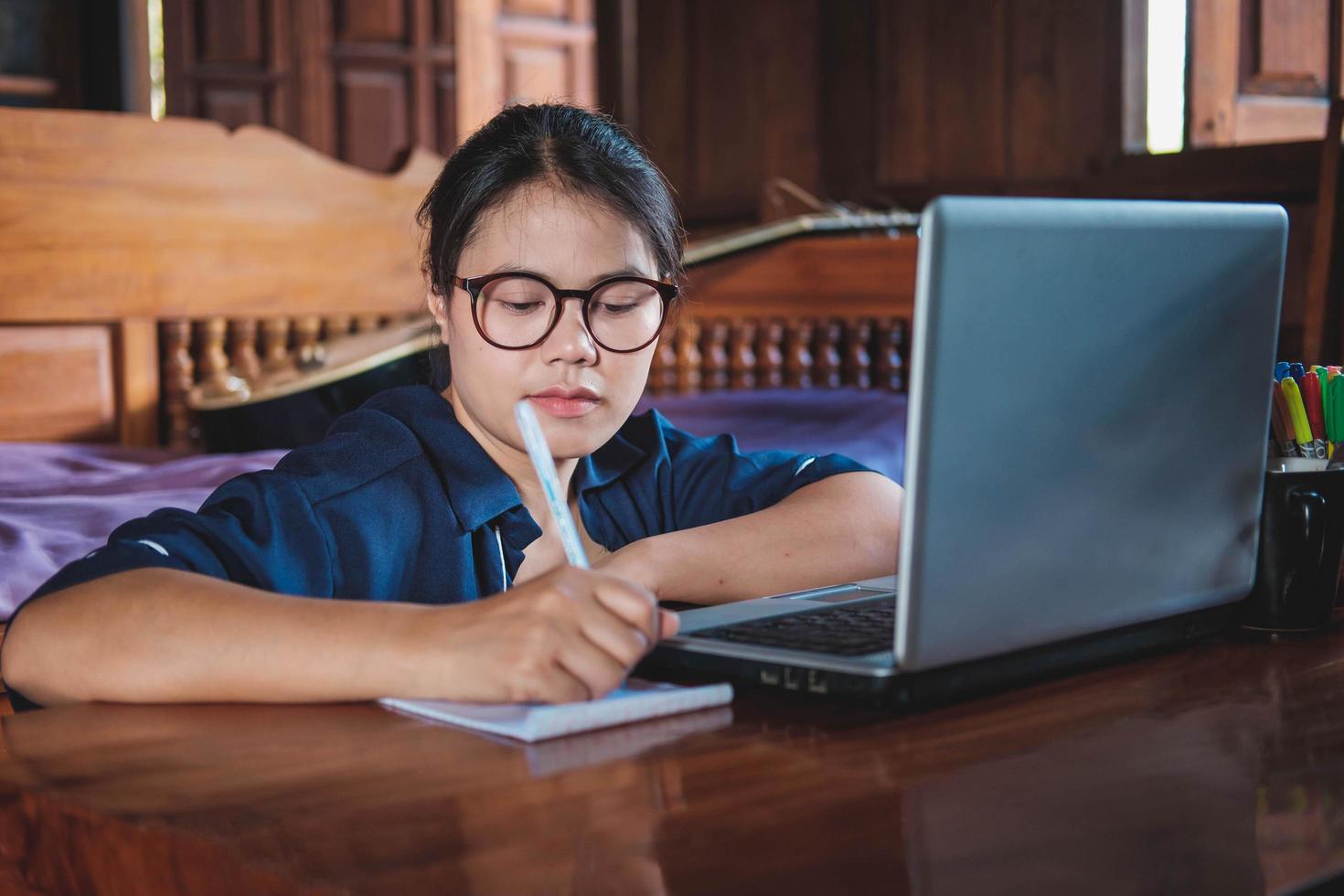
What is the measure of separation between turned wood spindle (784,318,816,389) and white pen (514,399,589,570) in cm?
224

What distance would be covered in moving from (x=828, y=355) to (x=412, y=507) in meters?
2.02

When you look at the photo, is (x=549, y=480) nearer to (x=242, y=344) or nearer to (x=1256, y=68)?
(x=242, y=344)

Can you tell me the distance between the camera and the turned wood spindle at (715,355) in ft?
10.2

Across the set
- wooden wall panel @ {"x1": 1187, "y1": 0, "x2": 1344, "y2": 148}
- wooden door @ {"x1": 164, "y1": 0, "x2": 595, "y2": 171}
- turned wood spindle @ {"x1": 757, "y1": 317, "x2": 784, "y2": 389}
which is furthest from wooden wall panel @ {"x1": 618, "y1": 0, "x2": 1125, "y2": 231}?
wooden door @ {"x1": 164, "y1": 0, "x2": 595, "y2": 171}

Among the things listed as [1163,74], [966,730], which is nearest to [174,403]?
[966,730]

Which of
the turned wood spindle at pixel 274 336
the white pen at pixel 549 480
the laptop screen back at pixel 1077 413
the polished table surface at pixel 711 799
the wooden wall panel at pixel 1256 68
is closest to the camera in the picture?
the polished table surface at pixel 711 799

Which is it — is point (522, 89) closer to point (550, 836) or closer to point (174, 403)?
point (174, 403)

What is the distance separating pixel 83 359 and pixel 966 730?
219 cm

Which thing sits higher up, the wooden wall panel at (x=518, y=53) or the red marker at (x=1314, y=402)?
the wooden wall panel at (x=518, y=53)

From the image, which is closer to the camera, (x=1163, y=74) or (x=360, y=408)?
(x=360, y=408)

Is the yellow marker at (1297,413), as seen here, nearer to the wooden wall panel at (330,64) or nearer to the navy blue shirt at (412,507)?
the navy blue shirt at (412,507)

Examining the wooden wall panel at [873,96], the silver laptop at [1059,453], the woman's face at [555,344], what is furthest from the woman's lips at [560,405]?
the wooden wall panel at [873,96]

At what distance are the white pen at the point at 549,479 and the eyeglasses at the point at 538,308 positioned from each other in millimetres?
264

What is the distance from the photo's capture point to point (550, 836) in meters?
0.56
